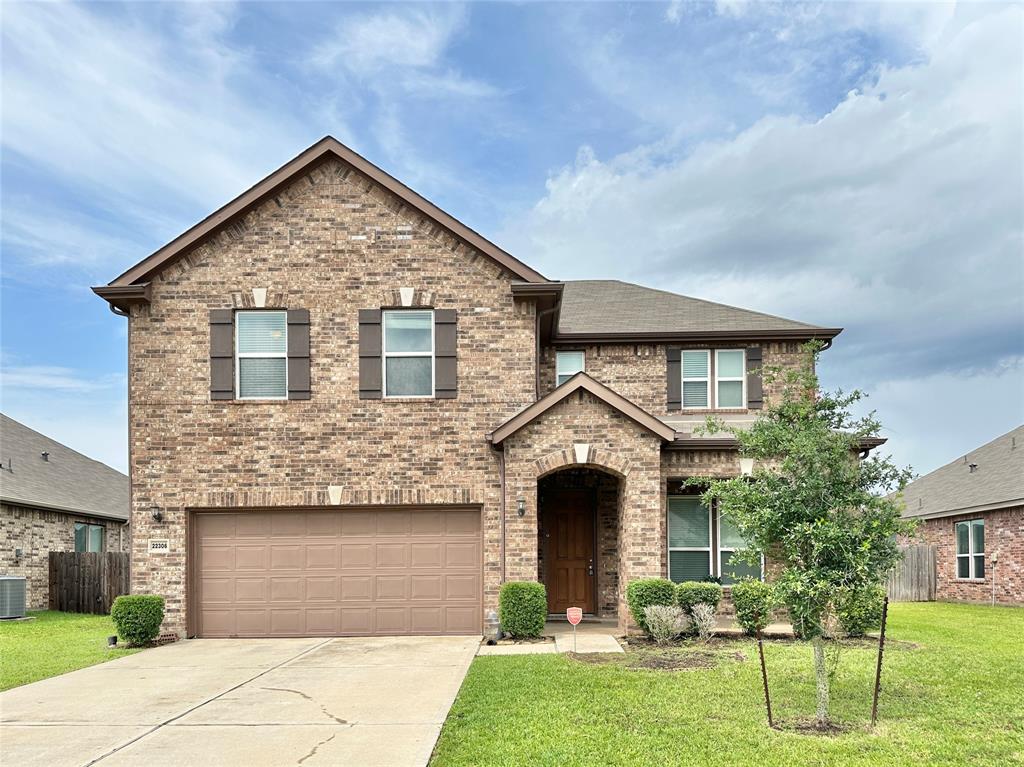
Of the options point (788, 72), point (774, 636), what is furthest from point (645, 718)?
point (788, 72)

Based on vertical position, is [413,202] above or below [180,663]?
above

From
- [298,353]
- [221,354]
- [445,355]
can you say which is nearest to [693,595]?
[445,355]

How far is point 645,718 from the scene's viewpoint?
8805 mm

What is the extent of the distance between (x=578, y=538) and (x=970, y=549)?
1369 cm

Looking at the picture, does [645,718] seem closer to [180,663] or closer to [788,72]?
[180,663]

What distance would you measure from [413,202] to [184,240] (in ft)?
13.5

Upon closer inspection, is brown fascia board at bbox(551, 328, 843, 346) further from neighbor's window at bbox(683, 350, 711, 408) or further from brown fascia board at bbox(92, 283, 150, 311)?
brown fascia board at bbox(92, 283, 150, 311)

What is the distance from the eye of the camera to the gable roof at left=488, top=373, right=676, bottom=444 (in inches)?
588

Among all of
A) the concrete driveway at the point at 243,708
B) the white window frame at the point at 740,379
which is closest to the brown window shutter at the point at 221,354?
the concrete driveway at the point at 243,708

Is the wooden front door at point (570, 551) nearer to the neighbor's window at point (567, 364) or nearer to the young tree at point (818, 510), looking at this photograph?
the neighbor's window at point (567, 364)

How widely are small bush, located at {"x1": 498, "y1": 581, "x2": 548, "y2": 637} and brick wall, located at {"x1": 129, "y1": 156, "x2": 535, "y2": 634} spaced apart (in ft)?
3.29

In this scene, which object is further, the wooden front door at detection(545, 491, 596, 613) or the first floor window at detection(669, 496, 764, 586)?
the wooden front door at detection(545, 491, 596, 613)

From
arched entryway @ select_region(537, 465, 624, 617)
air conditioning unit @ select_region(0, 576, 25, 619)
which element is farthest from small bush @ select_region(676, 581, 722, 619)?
air conditioning unit @ select_region(0, 576, 25, 619)

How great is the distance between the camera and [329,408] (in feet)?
51.8
